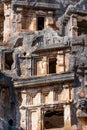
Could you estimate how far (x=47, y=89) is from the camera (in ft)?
108

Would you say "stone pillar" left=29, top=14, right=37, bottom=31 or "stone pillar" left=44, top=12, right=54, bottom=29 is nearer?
"stone pillar" left=29, top=14, right=37, bottom=31

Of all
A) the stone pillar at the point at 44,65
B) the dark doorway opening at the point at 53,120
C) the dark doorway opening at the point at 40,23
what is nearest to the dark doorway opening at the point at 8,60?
the stone pillar at the point at 44,65

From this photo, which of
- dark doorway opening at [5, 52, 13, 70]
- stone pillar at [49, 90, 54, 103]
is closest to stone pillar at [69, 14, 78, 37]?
dark doorway opening at [5, 52, 13, 70]

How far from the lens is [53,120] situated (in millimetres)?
35688

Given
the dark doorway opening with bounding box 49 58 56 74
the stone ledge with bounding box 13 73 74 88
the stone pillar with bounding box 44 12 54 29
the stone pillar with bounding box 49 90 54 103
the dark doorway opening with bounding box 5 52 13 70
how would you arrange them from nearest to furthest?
the stone ledge with bounding box 13 73 74 88, the stone pillar with bounding box 49 90 54 103, the dark doorway opening with bounding box 49 58 56 74, the dark doorway opening with bounding box 5 52 13 70, the stone pillar with bounding box 44 12 54 29

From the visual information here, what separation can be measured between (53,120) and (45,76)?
4468mm

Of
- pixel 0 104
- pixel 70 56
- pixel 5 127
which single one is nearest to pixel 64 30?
pixel 70 56

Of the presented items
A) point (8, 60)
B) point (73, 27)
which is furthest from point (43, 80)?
point (73, 27)

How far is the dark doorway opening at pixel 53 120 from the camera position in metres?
34.2

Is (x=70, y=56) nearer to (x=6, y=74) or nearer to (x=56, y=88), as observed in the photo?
(x=56, y=88)

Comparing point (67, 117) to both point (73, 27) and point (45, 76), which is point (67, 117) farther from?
point (73, 27)

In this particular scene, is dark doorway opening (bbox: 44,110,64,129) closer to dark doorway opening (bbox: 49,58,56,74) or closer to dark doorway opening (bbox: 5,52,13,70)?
dark doorway opening (bbox: 49,58,56,74)

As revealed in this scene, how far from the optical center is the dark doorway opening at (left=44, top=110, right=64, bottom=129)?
1346 inches

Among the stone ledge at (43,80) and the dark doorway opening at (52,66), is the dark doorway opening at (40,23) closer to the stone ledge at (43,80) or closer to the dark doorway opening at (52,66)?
the dark doorway opening at (52,66)
